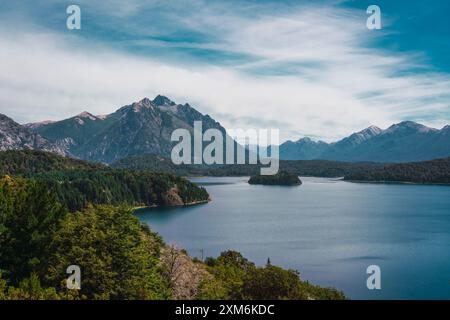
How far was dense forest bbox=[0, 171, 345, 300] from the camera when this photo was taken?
3778cm

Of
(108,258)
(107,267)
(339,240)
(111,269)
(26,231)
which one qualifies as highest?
(26,231)

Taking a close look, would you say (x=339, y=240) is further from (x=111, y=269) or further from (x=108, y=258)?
(x=108, y=258)

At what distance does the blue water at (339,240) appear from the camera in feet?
265

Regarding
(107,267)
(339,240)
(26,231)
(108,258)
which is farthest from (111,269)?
(339,240)

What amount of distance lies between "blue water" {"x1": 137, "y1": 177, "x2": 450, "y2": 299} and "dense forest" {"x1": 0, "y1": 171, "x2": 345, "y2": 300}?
30.3 metres

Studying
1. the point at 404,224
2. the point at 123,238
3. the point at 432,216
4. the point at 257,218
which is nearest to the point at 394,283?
the point at 123,238

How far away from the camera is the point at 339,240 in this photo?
4729 inches

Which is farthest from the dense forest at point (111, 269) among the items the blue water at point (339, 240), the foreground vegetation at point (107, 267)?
the blue water at point (339, 240)

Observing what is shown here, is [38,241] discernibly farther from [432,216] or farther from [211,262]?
[432,216]

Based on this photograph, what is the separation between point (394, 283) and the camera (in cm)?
7781

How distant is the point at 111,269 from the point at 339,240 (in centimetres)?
9006

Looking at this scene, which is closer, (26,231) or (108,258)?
(108,258)
